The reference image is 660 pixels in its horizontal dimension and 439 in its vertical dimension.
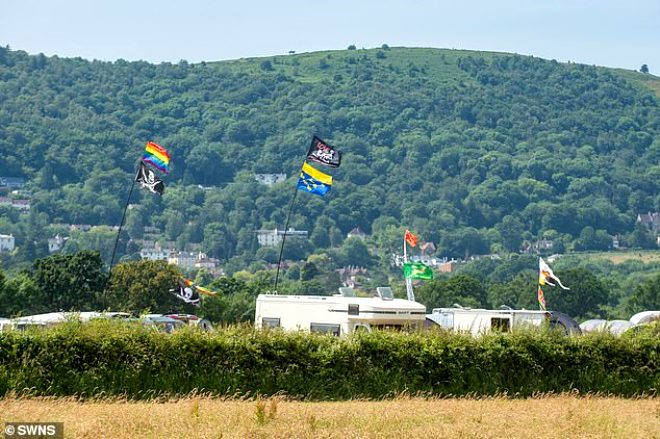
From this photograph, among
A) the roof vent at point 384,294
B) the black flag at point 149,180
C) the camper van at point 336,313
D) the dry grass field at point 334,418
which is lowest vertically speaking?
the dry grass field at point 334,418

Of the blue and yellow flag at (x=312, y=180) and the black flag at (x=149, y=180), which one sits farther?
the black flag at (x=149, y=180)

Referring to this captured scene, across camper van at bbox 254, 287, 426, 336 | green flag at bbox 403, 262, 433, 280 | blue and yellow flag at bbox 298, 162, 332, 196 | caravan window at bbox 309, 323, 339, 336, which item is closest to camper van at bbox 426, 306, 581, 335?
camper van at bbox 254, 287, 426, 336

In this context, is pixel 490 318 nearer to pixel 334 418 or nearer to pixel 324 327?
pixel 324 327

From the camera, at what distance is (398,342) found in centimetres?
3086

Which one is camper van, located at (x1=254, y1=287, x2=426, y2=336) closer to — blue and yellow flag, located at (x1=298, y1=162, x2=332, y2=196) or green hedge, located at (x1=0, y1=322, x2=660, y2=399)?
green hedge, located at (x1=0, y1=322, x2=660, y2=399)

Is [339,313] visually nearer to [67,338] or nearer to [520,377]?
[520,377]

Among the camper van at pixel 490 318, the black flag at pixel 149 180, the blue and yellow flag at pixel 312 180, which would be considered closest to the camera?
the camper van at pixel 490 318

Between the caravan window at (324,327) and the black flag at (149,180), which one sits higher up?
the black flag at (149,180)

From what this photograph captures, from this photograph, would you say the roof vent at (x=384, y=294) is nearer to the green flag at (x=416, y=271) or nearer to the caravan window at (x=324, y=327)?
the caravan window at (x=324, y=327)

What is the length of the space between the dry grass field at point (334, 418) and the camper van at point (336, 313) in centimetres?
836

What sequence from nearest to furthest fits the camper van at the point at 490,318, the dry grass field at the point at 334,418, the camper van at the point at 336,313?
1. the dry grass field at the point at 334,418
2. the camper van at the point at 336,313
3. the camper van at the point at 490,318

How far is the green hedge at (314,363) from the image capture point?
28.4m

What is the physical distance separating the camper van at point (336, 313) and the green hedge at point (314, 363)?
5.28 meters

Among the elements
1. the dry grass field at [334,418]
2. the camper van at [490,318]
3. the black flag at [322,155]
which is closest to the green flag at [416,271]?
the black flag at [322,155]
